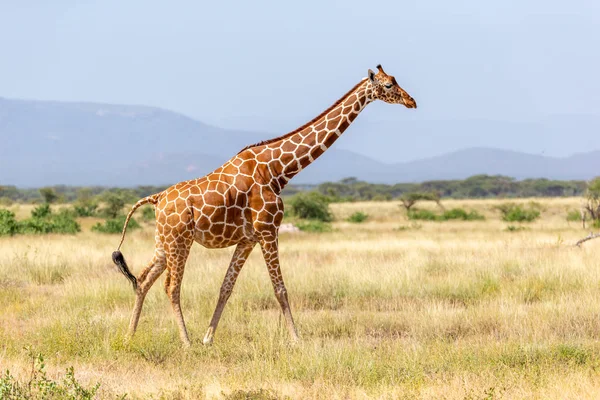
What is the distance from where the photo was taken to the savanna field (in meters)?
7.42

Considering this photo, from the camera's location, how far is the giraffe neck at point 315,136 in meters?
9.55

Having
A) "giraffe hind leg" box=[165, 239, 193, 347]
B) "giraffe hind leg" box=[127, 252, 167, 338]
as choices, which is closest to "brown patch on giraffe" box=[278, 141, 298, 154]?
"giraffe hind leg" box=[165, 239, 193, 347]

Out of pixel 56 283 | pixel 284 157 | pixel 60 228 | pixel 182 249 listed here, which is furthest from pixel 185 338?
pixel 60 228

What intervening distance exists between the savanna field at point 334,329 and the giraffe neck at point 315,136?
1944 mm

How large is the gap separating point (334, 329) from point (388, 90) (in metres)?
3.05

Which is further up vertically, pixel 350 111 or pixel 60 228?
pixel 350 111

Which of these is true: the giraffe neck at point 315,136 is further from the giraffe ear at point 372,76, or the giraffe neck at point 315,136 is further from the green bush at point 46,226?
the green bush at point 46,226

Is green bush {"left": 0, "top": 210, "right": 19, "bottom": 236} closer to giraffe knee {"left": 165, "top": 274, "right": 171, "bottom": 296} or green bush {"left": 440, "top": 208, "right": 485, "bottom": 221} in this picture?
giraffe knee {"left": 165, "top": 274, "right": 171, "bottom": 296}

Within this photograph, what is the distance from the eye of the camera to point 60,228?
2670 centimetres

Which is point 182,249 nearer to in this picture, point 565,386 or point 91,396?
point 91,396

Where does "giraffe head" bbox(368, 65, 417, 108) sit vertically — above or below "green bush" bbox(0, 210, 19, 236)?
above

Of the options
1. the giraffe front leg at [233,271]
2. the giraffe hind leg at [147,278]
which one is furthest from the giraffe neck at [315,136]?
the giraffe hind leg at [147,278]

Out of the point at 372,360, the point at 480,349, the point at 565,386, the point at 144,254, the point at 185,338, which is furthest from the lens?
the point at 144,254

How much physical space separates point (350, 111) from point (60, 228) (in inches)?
756
